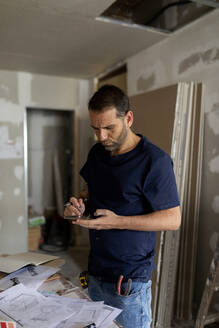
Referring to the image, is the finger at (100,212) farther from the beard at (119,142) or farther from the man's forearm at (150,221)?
the beard at (119,142)

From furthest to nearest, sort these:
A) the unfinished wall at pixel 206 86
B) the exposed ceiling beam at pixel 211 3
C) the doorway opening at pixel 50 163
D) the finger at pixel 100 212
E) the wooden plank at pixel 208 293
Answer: the doorway opening at pixel 50 163 → the unfinished wall at pixel 206 86 → the exposed ceiling beam at pixel 211 3 → the wooden plank at pixel 208 293 → the finger at pixel 100 212

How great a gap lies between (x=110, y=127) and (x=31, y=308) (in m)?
0.77

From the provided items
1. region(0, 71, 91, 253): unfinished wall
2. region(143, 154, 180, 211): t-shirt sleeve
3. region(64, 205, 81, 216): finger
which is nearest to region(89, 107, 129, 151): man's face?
region(143, 154, 180, 211): t-shirt sleeve

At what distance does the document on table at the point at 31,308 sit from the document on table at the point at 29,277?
0.20 feet

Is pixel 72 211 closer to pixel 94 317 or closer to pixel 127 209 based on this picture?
pixel 127 209

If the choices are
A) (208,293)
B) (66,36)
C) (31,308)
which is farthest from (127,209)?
(66,36)

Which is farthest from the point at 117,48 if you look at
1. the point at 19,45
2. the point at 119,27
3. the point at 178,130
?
the point at 178,130

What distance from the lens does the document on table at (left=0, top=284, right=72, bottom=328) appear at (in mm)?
970

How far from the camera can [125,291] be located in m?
1.25

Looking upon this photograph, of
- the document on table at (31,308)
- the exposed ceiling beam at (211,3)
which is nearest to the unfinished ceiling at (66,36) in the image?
the exposed ceiling beam at (211,3)

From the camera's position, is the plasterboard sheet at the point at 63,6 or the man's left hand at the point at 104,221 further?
the plasterboard sheet at the point at 63,6

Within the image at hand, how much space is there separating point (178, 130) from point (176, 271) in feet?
3.84

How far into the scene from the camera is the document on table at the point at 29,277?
125 centimetres

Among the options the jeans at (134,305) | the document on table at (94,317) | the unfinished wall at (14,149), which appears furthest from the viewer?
the unfinished wall at (14,149)
